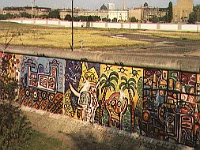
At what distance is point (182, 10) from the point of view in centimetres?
16312

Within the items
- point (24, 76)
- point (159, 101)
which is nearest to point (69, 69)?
point (24, 76)

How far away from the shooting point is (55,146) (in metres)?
11.6

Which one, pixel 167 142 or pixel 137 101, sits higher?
pixel 137 101

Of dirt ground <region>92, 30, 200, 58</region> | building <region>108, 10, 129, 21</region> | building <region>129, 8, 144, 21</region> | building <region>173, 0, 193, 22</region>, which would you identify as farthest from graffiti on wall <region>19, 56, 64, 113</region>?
building <region>129, 8, 144, 21</region>

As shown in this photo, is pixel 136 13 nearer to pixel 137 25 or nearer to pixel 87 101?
pixel 137 25

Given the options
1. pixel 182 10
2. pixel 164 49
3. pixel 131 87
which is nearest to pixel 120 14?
pixel 182 10

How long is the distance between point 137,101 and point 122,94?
0.65m

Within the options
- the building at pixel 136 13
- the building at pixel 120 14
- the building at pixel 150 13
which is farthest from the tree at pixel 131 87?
the building at pixel 136 13

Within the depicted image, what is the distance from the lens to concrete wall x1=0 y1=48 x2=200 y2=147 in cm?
1024

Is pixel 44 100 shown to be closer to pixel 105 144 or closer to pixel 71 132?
pixel 71 132

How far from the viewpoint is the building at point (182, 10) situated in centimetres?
16160

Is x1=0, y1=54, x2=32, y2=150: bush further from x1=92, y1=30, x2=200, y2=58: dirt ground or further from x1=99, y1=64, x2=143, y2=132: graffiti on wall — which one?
x1=92, y1=30, x2=200, y2=58: dirt ground

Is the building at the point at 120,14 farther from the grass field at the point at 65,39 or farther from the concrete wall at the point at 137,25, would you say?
the grass field at the point at 65,39

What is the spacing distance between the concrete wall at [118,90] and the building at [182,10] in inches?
6004
